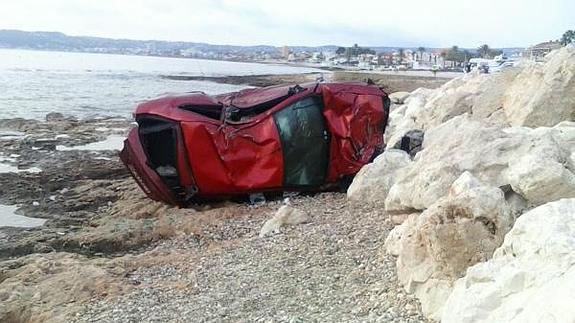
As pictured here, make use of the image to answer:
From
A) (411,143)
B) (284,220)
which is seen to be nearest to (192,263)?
(284,220)

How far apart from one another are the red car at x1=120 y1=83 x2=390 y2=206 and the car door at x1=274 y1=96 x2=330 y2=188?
14 millimetres

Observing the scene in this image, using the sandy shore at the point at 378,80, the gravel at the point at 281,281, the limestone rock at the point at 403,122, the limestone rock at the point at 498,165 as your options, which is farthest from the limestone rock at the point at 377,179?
the sandy shore at the point at 378,80

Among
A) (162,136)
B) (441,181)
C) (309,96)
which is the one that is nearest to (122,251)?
(162,136)

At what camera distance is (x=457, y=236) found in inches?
167

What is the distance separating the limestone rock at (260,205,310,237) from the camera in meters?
7.20

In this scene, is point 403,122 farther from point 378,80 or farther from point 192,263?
point 378,80

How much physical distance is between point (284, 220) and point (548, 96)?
350 centimetres

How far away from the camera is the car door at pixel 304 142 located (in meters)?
8.94

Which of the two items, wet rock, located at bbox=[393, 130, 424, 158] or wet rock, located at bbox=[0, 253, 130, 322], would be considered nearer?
wet rock, located at bbox=[0, 253, 130, 322]

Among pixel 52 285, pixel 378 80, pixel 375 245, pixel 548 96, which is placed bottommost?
pixel 378 80

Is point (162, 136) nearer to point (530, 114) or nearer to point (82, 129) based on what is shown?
point (530, 114)

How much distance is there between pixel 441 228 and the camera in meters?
4.33

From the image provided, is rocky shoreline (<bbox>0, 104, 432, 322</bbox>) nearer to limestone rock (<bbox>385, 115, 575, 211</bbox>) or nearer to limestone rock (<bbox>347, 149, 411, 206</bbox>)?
limestone rock (<bbox>347, 149, 411, 206</bbox>)

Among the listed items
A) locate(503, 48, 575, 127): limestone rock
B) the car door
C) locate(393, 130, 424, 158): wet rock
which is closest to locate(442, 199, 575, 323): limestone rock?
locate(503, 48, 575, 127): limestone rock
